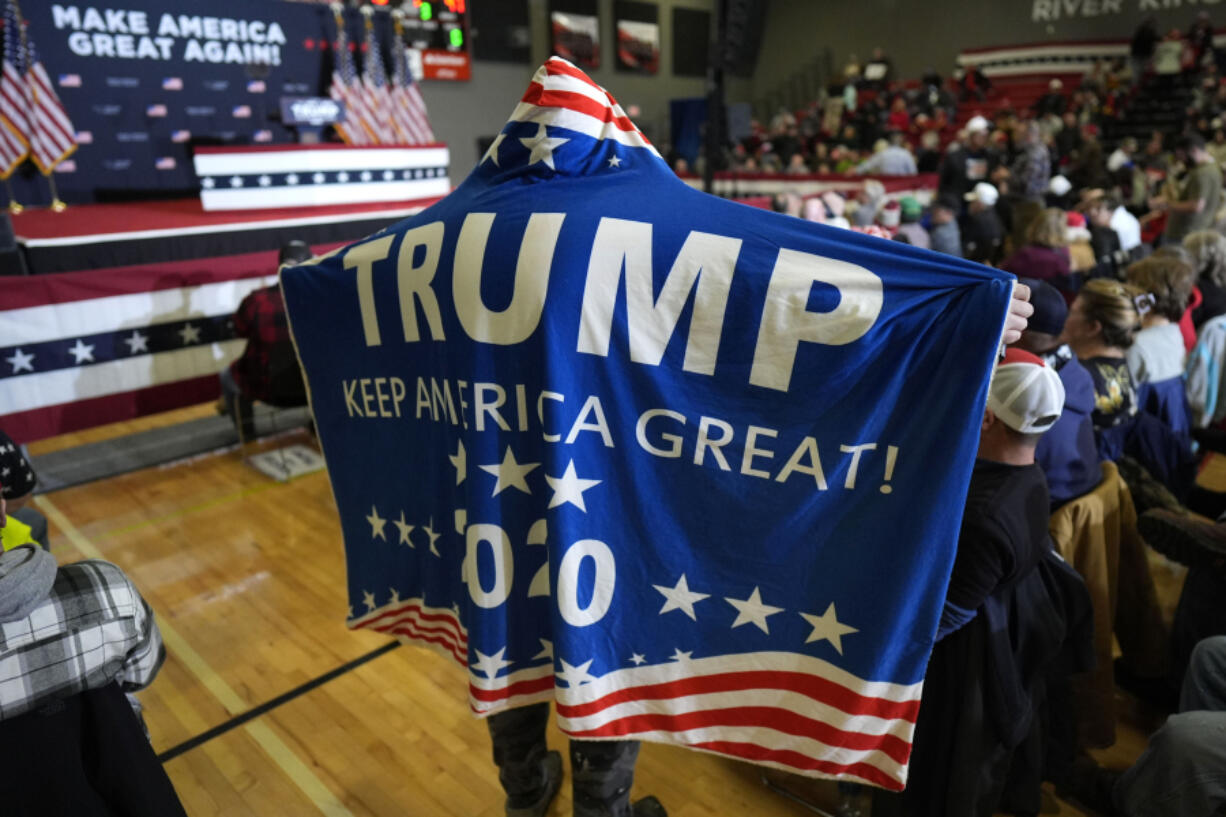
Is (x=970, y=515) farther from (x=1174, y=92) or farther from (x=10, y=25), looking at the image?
(x=1174, y=92)

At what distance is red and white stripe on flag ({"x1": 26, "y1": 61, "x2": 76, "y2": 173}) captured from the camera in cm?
664

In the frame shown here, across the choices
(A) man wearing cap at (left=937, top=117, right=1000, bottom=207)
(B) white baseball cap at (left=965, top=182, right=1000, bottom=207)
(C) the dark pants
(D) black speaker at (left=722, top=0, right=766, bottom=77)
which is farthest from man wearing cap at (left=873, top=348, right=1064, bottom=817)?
(D) black speaker at (left=722, top=0, right=766, bottom=77)

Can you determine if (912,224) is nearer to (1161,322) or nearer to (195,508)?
(1161,322)

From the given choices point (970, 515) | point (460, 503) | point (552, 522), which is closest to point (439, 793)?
point (460, 503)

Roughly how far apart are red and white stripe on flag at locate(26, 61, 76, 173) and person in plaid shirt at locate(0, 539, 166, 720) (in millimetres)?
6922

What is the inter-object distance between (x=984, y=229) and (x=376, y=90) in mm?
6322

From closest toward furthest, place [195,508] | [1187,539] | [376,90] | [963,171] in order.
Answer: [1187,539] < [195,508] < [963,171] < [376,90]

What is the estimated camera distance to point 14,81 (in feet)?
21.6

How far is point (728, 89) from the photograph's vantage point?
1991cm

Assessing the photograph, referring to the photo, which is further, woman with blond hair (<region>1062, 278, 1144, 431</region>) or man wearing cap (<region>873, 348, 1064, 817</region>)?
woman with blond hair (<region>1062, 278, 1144, 431</region>)

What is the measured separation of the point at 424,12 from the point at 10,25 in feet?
21.3

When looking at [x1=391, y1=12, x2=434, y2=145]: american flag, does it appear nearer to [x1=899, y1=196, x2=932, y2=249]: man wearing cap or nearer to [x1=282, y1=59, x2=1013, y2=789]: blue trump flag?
[x1=899, y1=196, x2=932, y2=249]: man wearing cap

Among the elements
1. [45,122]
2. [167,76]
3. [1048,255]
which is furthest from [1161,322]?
[167,76]

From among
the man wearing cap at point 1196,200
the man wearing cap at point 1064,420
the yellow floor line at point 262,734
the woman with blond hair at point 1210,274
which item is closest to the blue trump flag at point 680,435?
the man wearing cap at point 1064,420
